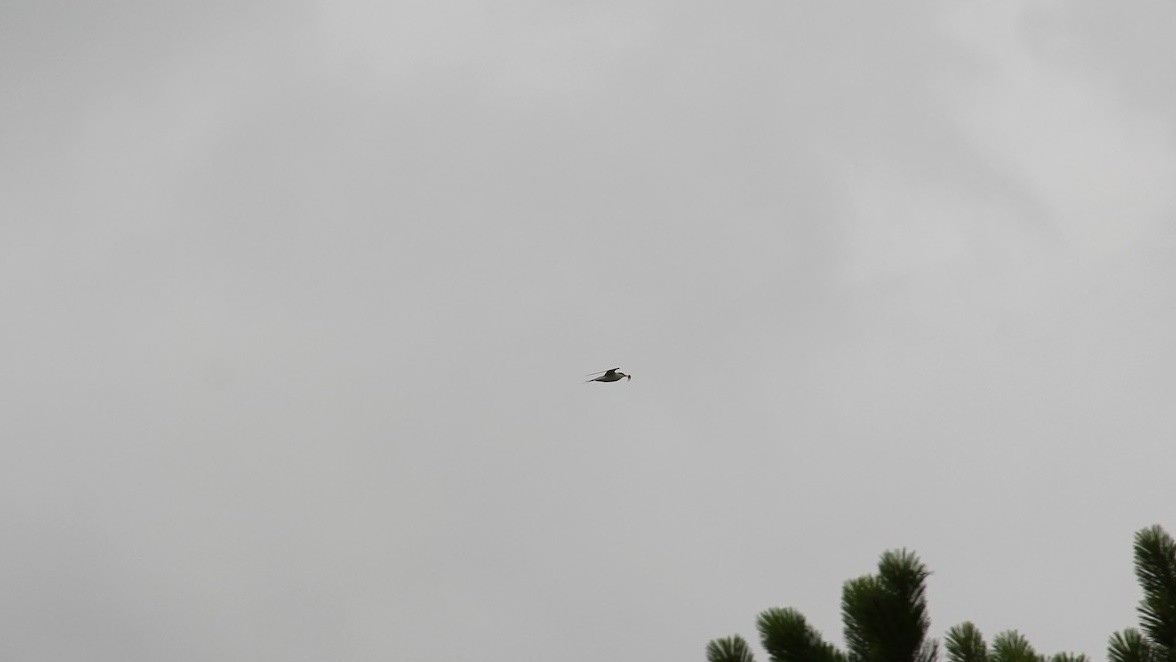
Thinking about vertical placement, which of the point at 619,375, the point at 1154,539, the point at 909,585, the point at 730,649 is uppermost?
the point at 619,375

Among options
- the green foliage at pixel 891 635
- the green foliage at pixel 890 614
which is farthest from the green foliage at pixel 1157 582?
the green foliage at pixel 890 614

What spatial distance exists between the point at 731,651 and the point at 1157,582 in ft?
14.6

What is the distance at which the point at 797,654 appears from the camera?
12258 mm

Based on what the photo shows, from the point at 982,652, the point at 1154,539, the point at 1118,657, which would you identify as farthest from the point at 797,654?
the point at 1154,539

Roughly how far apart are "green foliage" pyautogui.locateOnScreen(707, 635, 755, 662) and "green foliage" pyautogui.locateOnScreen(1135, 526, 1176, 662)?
393cm

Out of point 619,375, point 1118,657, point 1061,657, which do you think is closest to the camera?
point 1061,657

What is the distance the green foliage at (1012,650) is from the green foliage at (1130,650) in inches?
36.8

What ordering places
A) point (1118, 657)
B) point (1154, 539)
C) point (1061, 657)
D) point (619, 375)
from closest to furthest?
point (1061, 657), point (1118, 657), point (1154, 539), point (619, 375)

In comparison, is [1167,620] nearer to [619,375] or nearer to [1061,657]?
[1061,657]

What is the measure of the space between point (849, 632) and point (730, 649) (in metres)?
1.26

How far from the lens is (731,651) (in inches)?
478

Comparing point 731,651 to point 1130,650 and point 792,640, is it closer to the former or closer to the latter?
point 792,640

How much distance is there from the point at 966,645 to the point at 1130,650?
1481 mm

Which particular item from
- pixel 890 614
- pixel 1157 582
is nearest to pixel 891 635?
pixel 890 614
